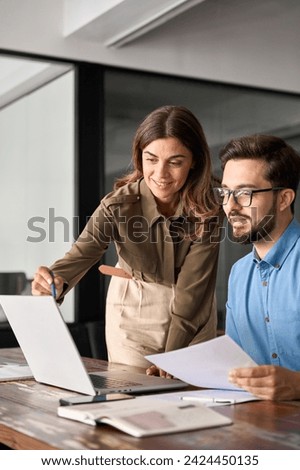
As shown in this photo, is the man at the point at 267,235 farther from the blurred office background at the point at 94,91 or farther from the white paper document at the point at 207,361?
the blurred office background at the point at 94,91

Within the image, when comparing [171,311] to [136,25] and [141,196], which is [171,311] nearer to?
[141,196]

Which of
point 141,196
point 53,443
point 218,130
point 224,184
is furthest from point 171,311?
point 218,130

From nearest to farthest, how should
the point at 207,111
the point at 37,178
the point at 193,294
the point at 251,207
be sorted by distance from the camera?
the point at 251,207 < the point at 193,294 < the point at 37,178 < the point at 207,111

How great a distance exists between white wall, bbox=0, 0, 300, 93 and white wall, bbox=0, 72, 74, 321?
31 centimetres

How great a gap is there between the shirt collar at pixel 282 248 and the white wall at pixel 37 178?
2.82 meters

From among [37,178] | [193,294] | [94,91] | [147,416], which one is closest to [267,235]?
[193,294]

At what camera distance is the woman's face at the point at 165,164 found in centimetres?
275

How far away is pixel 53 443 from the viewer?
1449 millimetres

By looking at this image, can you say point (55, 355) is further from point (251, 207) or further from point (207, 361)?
point (251, 207)

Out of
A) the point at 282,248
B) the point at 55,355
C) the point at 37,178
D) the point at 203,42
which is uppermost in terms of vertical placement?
the point at 203,42

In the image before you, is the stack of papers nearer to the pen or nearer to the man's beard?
the pen

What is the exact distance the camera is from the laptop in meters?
1.91

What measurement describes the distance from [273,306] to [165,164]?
0.71 meters

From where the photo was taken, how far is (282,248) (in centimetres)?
232
